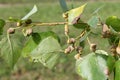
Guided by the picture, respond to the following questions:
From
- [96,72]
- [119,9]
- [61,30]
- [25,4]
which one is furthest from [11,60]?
[25,4]

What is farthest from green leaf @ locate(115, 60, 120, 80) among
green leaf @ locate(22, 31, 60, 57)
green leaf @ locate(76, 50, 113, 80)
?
green leaf @ locate(22, 31, 60, 57)

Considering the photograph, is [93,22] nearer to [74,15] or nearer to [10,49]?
[74,15]

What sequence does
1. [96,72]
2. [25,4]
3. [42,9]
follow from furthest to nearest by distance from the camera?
[25,4] < [42,9] < [96,72]

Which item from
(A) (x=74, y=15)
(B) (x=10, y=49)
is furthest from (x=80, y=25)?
(B) (x=10, y=49)

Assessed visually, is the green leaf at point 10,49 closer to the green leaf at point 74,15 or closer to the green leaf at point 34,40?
the green leaf at point 34,40

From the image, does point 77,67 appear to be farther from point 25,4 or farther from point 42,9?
point 25,4

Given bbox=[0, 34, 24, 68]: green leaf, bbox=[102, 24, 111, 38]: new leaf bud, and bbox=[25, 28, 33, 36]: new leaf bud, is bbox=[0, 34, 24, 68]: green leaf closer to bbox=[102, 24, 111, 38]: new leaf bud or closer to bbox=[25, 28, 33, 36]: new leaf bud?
bbox=[25, 28, 33, 36]: new leaf bud
